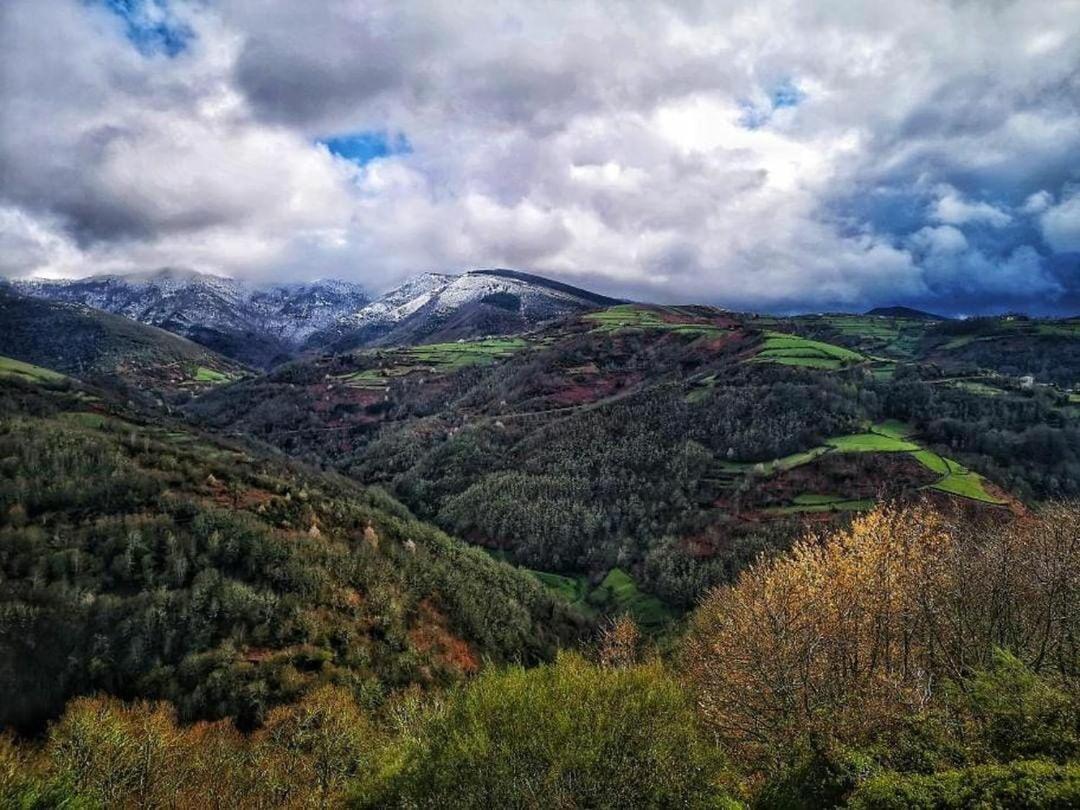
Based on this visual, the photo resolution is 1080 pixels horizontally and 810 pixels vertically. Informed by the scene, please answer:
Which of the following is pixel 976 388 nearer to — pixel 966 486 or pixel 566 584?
pixel 966 486

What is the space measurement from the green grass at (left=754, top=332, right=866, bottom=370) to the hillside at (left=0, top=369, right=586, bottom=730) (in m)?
98.7

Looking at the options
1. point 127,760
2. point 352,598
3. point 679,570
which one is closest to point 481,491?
point 679,570

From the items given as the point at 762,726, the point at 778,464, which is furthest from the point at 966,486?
the point at 762,726

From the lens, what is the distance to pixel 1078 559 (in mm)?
27047

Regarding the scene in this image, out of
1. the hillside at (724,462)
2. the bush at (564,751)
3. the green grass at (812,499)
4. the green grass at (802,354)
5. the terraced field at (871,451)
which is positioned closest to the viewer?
the bush at (564,751)

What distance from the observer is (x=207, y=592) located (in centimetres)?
4562

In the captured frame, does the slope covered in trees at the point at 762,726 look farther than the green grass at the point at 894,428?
No

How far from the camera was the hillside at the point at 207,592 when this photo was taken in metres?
38.6

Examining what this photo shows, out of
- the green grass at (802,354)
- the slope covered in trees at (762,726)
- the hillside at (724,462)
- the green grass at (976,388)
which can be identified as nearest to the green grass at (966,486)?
the hillside at (724,462)

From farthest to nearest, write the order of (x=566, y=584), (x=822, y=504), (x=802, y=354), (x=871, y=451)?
(x=802, y=354)
(x=566, y=584)
(x=871, y=451)
(x=822, y=504)

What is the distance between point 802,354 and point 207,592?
14562cm

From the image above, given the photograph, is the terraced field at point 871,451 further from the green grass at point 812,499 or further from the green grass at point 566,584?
the green grass at point 566,584

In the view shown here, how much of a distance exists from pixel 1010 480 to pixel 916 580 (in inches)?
3103

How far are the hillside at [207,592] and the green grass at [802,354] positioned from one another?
9870cm
